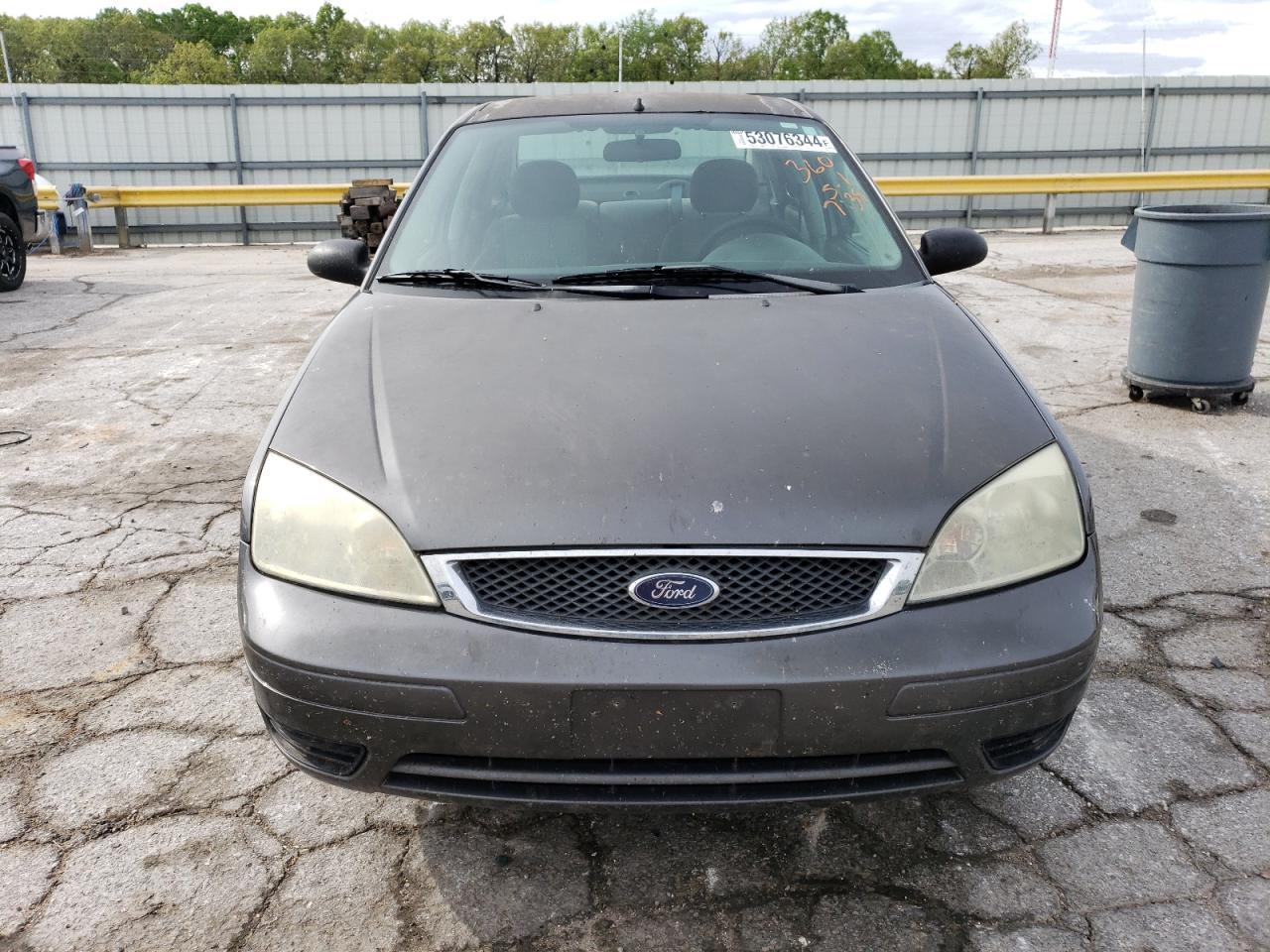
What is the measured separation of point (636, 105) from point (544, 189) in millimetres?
592

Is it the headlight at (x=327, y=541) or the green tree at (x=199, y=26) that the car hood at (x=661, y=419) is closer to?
the headlight at (x=327, y=541)

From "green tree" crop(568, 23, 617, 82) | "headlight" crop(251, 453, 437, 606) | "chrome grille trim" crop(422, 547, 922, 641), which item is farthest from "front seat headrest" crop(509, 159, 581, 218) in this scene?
"green tree" crop(568, 23, 617, 82)

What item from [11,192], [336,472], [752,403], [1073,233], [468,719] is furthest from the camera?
[1073,233]

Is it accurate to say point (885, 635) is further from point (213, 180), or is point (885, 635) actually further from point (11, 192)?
point (213, 180)

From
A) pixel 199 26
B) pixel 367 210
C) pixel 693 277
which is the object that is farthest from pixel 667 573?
pixel 199 26

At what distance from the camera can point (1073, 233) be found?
16.4 metres

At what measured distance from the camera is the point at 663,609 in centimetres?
175

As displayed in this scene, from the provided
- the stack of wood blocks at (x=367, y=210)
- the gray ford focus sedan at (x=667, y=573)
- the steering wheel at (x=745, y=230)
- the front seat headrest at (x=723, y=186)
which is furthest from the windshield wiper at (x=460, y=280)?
the stack of wood blocks at (x=367, y=210)

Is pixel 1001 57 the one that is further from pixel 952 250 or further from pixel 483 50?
pixel 952 250

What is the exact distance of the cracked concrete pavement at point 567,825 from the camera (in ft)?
6.44

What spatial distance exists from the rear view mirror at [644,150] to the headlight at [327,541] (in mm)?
1807

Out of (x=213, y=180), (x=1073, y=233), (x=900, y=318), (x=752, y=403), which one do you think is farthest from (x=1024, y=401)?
(x=213, y=180)

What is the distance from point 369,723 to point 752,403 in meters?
0.98

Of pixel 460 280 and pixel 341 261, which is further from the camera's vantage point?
pixel 341 261
